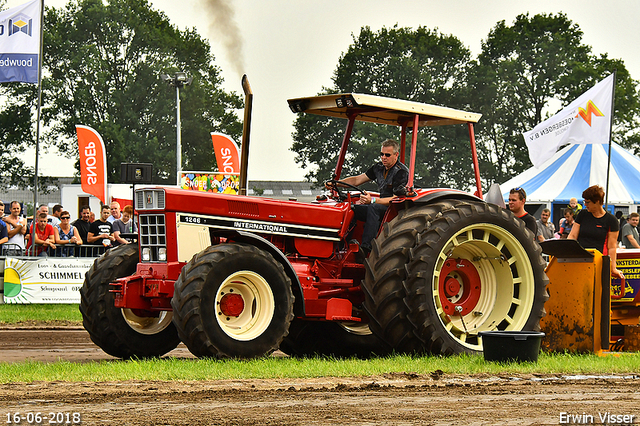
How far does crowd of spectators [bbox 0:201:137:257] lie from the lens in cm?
1616

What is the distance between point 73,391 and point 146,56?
46.5m

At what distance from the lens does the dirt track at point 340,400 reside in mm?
5023

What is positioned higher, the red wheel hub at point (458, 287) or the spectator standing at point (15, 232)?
the spectator standing at point (15, 232)

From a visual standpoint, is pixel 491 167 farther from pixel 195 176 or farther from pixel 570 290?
pixel 570 290

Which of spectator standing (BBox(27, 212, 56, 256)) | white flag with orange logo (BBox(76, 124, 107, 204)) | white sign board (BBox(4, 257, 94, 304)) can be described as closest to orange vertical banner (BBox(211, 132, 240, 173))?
white flag with orange logo (BBox(76, 124, 107, 204))

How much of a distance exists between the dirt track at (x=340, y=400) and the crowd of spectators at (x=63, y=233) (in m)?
9.95

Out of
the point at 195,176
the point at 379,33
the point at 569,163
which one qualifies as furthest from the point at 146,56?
the point at 569,163

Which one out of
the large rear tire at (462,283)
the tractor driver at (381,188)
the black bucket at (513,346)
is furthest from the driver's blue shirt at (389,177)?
the black bucket at (513,346)

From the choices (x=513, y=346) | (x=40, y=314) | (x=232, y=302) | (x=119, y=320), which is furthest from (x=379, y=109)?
(x=40, y=314)

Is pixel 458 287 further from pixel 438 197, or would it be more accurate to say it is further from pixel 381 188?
pixel 381 188

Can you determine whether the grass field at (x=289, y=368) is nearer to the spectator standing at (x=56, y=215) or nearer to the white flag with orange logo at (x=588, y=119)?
the spectator standing at (x=56, y=215)

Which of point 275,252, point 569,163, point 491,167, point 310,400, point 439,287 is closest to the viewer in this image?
point 310,400

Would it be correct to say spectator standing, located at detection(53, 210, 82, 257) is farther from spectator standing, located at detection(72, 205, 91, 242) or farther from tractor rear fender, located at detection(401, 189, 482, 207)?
tractor rear fender, located at detection(401, 189, 482, 207)

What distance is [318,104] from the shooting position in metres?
8.99
